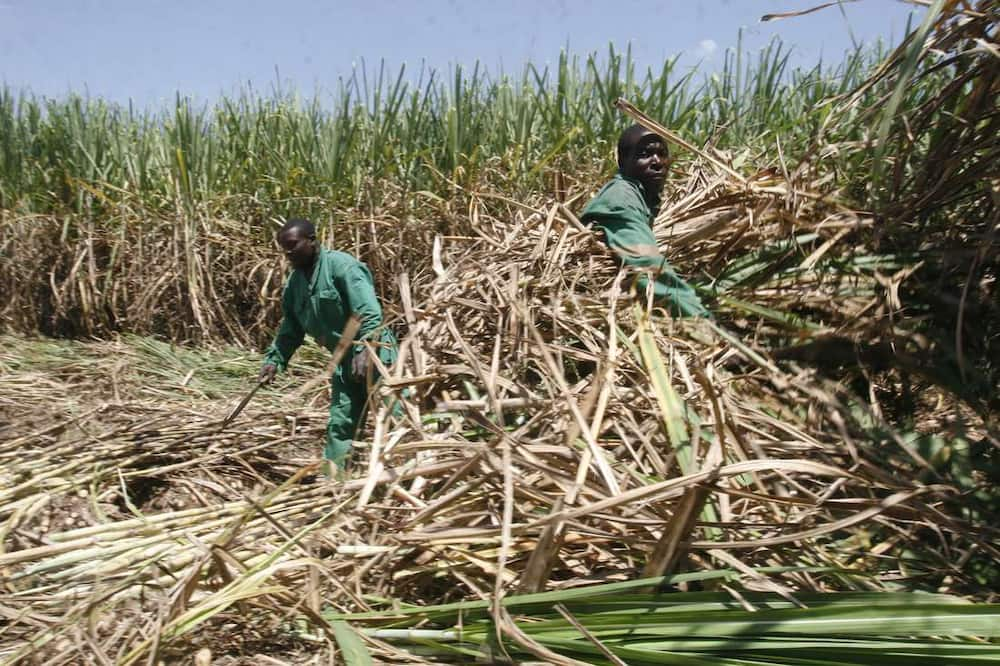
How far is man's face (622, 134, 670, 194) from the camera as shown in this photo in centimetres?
312

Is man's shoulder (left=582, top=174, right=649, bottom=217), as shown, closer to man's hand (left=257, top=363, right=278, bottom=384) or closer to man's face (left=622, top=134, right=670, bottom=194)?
man's face (left=622, top=134, right=670, bottom=194)

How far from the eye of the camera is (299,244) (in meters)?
3.68

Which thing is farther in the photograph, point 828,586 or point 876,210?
point 876,210

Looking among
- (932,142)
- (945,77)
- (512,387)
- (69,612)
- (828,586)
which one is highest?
(945,77)

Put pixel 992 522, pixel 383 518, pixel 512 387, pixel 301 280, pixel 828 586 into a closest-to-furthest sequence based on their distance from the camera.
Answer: pixel 828 586
pixel 992 522
pixel 383 518
pixel 512 387
pixel 301 280

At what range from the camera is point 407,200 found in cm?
581

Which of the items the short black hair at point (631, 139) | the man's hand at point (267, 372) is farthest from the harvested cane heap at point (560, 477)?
the man's hand at point (267, 372)

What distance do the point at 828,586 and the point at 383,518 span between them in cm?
102

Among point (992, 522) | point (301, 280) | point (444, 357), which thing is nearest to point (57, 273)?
point (301, 280)

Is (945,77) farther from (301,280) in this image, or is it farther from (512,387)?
(301,280)

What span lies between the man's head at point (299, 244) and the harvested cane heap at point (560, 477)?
109 centimetres

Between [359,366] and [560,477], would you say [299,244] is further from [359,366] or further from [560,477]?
[560,477]

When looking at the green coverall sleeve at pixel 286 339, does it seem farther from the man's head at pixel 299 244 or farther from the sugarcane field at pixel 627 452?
the man's head at pixel 299 244

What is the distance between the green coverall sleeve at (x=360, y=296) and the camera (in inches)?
141
